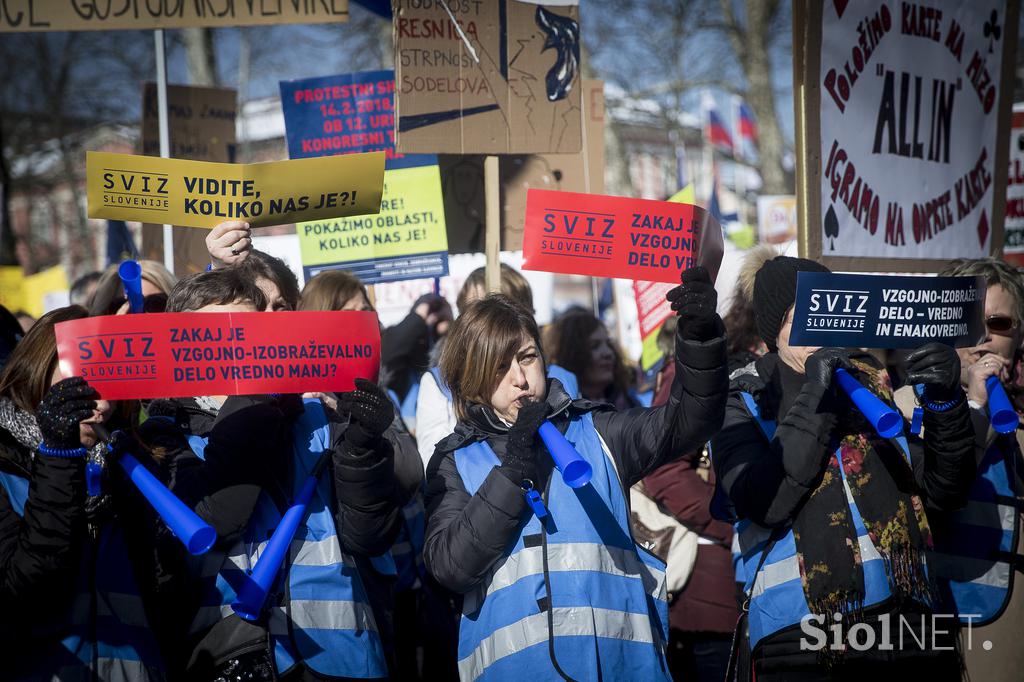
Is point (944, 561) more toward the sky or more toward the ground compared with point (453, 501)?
more toward the ground

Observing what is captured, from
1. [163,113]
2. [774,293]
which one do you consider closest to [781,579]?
[774,293]

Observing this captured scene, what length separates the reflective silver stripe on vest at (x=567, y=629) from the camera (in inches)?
86.4

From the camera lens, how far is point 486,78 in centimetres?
385

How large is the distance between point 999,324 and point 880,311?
2.61ft

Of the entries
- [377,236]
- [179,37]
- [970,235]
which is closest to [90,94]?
[179,37]

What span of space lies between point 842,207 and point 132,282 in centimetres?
252

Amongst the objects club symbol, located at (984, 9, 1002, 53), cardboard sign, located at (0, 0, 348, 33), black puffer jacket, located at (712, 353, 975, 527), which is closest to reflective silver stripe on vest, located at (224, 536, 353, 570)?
black puffer jacket, located at (712, 353, 975, 527)

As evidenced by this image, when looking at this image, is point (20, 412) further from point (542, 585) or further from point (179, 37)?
point (179, 37)

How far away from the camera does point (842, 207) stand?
3.65m

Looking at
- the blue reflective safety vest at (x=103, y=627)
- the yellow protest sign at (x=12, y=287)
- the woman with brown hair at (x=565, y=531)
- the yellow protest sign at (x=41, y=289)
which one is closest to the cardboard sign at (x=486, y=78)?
the woman with brown hair at (x=565, y=531)

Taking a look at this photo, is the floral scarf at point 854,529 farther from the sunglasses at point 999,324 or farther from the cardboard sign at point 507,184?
the cardboard sign at point 507,184

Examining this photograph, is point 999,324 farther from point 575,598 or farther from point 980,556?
point 575,598

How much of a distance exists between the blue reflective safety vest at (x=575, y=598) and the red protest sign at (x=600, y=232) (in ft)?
2.66

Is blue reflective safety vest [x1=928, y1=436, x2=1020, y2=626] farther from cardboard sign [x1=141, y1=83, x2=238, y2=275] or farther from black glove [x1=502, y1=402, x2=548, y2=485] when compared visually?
cardboard sign [x1=141, y1=83, x2=238, y2=275]
